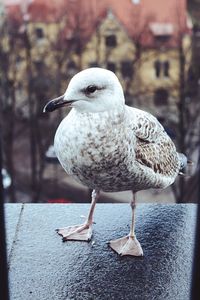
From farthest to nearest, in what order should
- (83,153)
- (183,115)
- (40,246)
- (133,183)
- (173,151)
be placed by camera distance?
(183,115) → (173,151) → (40,246) → (133,183) → (83,153)

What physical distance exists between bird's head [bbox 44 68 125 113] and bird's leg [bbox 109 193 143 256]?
688 mm

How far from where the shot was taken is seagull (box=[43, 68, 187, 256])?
212 centimetres

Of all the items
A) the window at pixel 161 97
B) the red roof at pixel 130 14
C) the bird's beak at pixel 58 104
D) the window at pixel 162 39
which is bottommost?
the window at pixel 161 97

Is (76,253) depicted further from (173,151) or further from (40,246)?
(173,151)

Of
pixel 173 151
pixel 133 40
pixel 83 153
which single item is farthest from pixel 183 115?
pixel 83 153

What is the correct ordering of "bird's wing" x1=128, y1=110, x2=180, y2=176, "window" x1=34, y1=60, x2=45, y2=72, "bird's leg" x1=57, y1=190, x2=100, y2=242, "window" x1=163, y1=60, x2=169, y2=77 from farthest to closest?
"window" x1=163, y1=60, x2=169, y2=77 → "window" x1=34, y1=60, x2=45, y2=72 → "bird's leg" x1=57, y1=190, x2=100, y2=242 → "bird's wing" x1=128, y1=110, x2=180, y2=176

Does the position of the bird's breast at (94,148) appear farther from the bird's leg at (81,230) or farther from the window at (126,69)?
the window at (126,69)

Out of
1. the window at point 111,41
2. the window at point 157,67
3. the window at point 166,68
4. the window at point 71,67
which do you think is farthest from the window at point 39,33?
the window at point 166,68

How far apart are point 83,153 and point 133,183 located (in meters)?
0.36

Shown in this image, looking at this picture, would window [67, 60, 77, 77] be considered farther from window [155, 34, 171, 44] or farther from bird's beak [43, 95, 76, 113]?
bird's beak [43, 95, 76, 113]

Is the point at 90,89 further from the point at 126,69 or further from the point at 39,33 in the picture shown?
the point at 39,33

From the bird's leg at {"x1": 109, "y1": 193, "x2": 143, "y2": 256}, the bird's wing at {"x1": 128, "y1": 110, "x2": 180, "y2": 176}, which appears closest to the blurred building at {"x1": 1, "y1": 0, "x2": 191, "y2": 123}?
the bird's wing at {"x1": 128, "y1": 110, "x2": 180, "y2": 176}

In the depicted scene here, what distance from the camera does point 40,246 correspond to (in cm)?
260

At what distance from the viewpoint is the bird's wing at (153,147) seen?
7.89 ft
